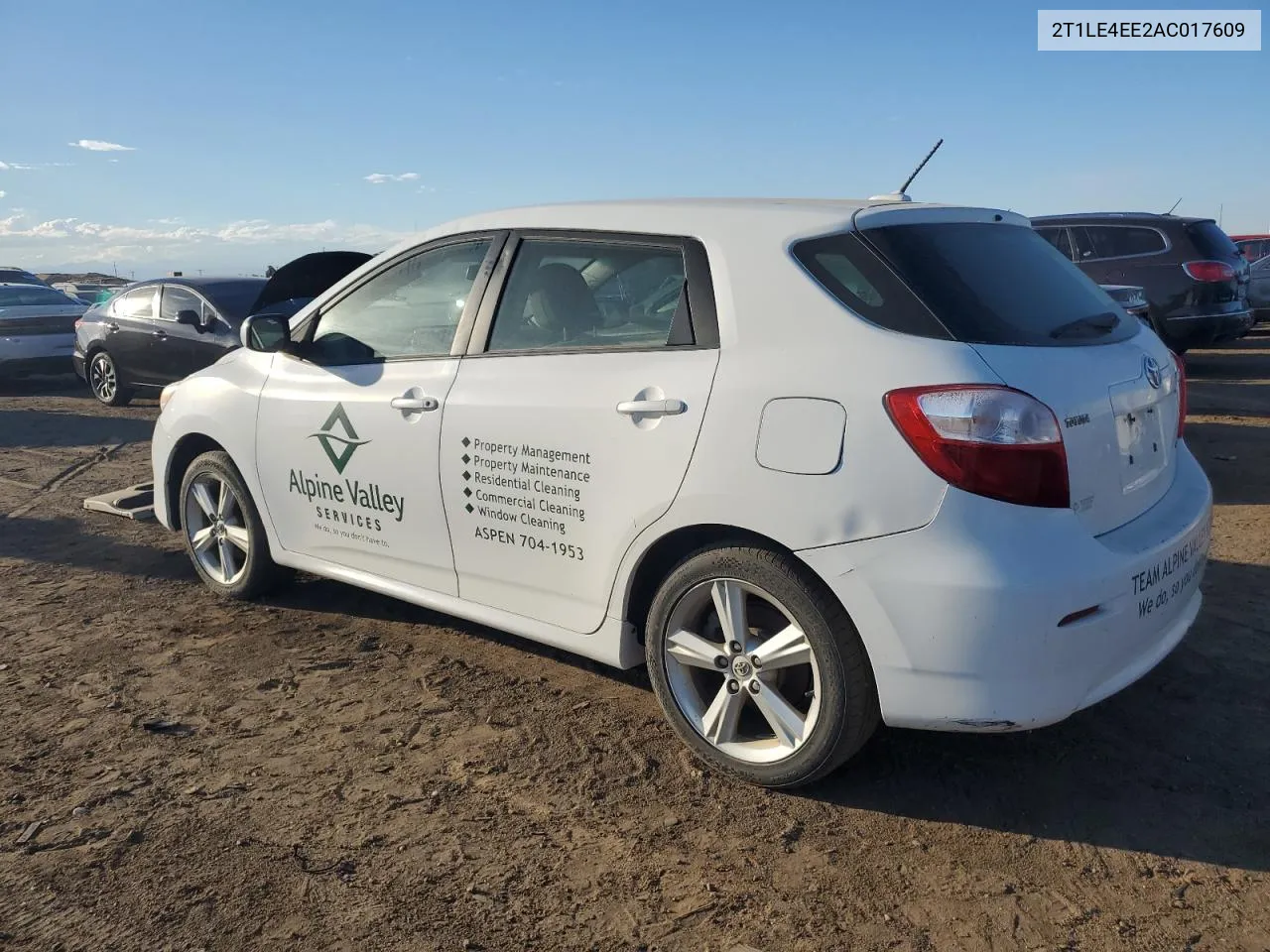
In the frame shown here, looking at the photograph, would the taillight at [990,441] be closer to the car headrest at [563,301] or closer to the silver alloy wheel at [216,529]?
the car headrest at [563,301]

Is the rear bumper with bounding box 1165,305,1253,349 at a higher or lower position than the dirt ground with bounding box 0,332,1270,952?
higher

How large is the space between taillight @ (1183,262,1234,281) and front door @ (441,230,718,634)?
32.3 ft

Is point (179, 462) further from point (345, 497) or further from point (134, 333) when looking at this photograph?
point (134, 333)

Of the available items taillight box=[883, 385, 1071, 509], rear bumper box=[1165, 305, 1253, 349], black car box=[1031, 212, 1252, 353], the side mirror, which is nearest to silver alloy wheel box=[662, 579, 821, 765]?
taillight box=[883, 385, 1071, 509]

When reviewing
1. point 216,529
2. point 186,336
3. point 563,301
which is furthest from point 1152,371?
point 186,336

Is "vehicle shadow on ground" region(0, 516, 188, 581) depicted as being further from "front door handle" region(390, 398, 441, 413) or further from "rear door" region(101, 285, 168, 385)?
"rear door" region(101, 285, 168, 385)

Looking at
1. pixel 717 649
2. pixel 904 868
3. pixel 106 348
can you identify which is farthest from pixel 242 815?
pixel 106 348

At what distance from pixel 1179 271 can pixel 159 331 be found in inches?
440

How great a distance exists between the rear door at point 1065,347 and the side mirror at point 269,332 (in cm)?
263

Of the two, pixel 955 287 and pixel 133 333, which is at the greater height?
pixel 955 287

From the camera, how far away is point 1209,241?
37.6ft

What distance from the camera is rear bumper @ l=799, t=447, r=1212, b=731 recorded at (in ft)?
8.73

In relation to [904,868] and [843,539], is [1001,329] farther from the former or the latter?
[904,868]

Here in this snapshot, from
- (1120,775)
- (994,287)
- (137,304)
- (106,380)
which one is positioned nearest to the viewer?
(994,287)
